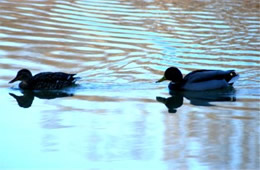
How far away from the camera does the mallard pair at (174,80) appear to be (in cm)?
1188

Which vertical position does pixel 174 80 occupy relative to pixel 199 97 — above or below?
above

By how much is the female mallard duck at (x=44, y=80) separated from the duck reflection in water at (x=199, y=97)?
1406 millimetres

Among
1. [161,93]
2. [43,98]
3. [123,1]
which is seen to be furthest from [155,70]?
[123,1]

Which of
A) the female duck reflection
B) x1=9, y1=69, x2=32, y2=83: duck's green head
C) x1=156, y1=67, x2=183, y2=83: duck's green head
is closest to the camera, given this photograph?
x1=9, y1=69, x2=32, y2=83: duck's green head

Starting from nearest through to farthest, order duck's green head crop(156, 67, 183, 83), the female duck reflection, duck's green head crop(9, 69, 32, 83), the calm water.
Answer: the calm water → duck's green head crop(9, 69, 32, 83) → the female duck reflection → duck's green head crop(156, 67, 183, 83)

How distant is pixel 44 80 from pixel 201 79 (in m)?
2.26

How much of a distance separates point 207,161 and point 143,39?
7950mm

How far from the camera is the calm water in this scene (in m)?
8.63

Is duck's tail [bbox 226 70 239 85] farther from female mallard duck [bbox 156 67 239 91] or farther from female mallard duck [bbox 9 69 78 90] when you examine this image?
female mallard duck [bbox 9 69 78 90]

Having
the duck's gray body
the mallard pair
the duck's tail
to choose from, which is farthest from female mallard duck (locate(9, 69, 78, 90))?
the duck's tail

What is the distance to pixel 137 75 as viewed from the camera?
13016mm

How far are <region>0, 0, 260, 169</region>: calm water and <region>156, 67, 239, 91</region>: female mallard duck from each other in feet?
0.51

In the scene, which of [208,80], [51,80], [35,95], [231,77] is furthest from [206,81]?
[35,95]

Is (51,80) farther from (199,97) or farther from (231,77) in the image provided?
(231,77)
